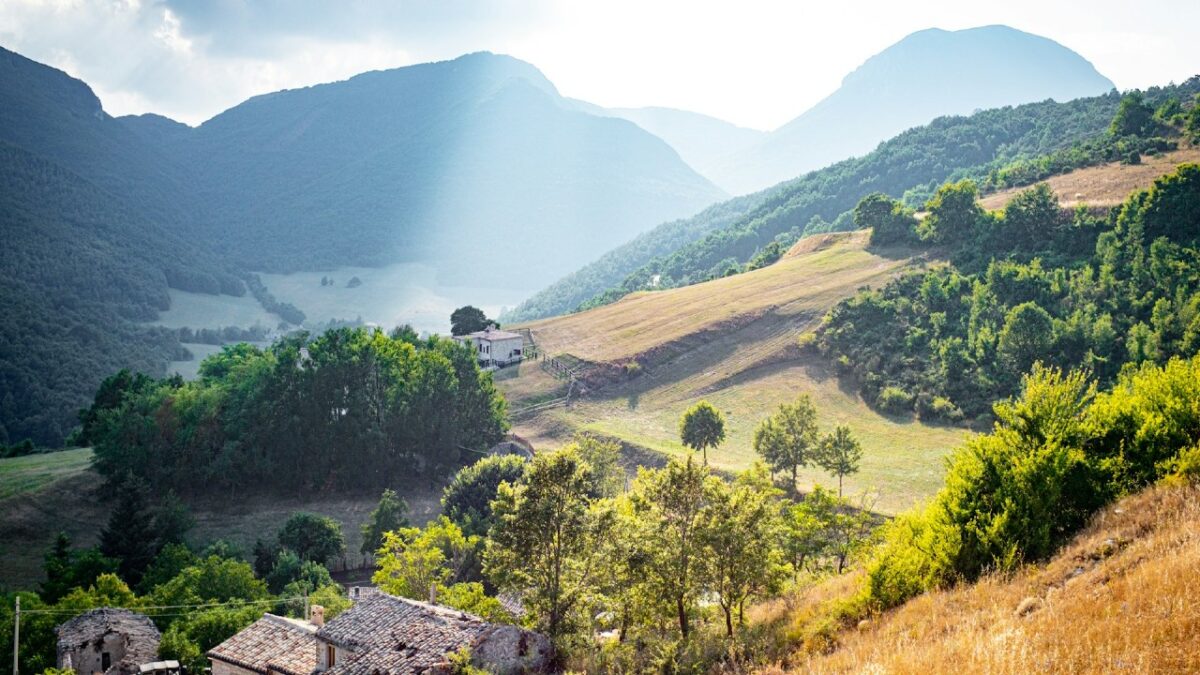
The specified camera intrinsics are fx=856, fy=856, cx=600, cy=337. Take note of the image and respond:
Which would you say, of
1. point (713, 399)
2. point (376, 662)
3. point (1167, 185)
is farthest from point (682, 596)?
point (1167, 185)

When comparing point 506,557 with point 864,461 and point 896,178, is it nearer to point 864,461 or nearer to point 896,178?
point 864,461

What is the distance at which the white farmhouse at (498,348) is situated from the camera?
97.8 m

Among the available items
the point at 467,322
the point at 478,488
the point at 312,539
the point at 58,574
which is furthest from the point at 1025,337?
the point at 58,574

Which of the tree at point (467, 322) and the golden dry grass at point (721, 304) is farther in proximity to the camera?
the tree at point (467, 322)

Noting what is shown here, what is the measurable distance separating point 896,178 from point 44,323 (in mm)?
176208

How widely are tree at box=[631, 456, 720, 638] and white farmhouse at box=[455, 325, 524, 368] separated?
74.9 m

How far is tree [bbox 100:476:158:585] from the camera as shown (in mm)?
52344

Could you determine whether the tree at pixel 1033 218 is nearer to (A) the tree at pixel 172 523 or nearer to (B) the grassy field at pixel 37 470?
(A) the tree at pixel 172 523

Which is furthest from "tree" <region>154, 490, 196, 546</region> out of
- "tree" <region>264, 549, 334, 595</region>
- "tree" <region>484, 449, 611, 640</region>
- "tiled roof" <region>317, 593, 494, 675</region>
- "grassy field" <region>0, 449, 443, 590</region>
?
"tree" <region>484, 449, 611, 640</region>

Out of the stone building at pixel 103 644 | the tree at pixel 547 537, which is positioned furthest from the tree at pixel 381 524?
the tree at pixel 547 537

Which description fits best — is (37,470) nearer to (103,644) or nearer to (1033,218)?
(103,644)

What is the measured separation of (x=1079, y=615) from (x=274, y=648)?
25.2m

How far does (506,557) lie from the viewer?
2402 cm

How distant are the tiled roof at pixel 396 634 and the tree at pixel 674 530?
472 centimetres
